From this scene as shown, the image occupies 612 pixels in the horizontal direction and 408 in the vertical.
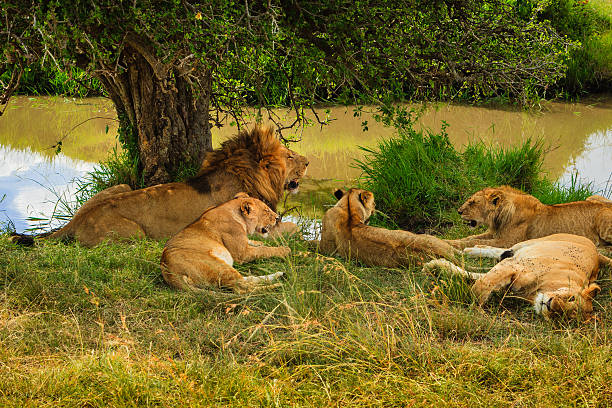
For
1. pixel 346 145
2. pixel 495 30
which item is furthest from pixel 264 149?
pixel 346 145

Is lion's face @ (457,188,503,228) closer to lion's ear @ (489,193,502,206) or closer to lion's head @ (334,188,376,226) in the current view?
lion's ear @ (489,193,502,206)

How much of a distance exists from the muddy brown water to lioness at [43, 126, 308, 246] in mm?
2023

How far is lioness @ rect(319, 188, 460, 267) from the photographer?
17.5 feet

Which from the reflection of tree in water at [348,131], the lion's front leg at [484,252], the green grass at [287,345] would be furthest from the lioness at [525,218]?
the reflection of tree in water at [348,131]

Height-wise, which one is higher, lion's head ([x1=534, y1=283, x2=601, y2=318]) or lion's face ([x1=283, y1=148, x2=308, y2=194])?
lion's face ([x1=283, y1=148, x2=308, y2=194])

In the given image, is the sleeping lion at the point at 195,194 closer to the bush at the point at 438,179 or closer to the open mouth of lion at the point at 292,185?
the open mouth of lion at the point at 292,185

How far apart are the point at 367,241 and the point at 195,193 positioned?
185cm

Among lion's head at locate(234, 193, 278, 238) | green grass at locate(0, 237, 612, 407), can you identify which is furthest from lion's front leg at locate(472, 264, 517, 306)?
lion's head at locate(234, 193, 278, 238)

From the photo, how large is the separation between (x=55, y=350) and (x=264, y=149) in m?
3.22

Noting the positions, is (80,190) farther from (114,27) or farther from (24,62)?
(114,27)

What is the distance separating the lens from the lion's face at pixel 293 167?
689 cm

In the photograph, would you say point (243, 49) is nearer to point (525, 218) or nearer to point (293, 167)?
point (293, 167)

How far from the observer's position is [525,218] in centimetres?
593

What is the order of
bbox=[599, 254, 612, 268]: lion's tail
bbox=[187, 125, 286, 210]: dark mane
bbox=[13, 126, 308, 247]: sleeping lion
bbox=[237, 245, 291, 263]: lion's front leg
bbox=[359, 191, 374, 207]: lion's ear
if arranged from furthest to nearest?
bbox=[187, 125, 286, 210]: dark mane, bbox=[13, 126, 308, 247]: sleeping lion, bbox=[359, 191, 374, 207]: lion's ear, bbox=[237, 245, 291, 263]: lion's front leg, bbox=[599, 254, 612, 268]: lion's tail
